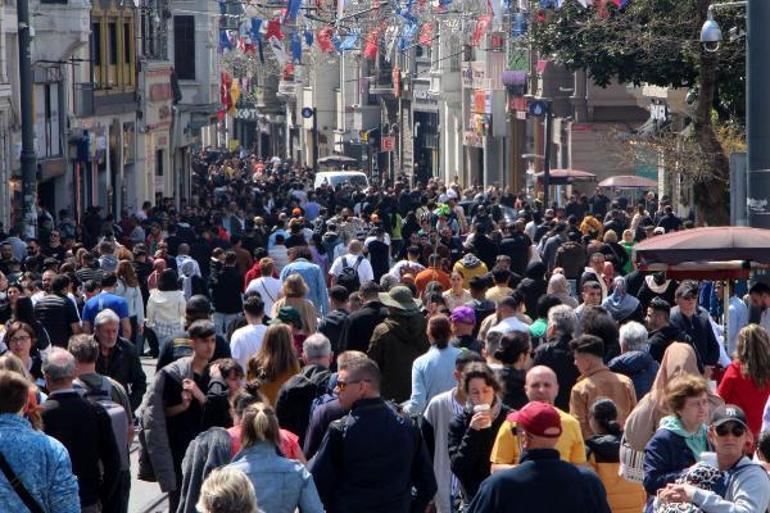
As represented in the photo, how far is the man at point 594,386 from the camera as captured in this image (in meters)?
10.9

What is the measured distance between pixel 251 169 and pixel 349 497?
72297 mm

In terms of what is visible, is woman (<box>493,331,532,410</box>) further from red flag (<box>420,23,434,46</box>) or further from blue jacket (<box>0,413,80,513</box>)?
red flag (<box>420,23,434,46</box>)

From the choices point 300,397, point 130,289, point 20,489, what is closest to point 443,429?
point 300,397

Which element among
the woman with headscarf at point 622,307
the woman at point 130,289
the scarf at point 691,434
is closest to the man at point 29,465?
the scarf at point 691,434

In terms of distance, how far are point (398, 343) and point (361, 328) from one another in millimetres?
1418

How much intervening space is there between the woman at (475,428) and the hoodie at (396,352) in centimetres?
308

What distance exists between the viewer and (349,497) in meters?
9.31

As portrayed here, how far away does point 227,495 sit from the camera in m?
6.77

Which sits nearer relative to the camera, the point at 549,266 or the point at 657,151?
the point at 549,266

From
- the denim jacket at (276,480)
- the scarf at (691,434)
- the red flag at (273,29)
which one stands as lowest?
the denim jacket at (276,480)

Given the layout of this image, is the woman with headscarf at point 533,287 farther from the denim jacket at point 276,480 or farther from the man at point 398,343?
the denim jacket at point 276,480

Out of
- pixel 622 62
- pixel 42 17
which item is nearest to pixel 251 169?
pixel 42 17

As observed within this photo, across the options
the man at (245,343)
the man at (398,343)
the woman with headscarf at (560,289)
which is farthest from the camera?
the woman with headscarf at (560,289)

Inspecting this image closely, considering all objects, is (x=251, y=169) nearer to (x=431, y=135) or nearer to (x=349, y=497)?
(x=431, y=135)
